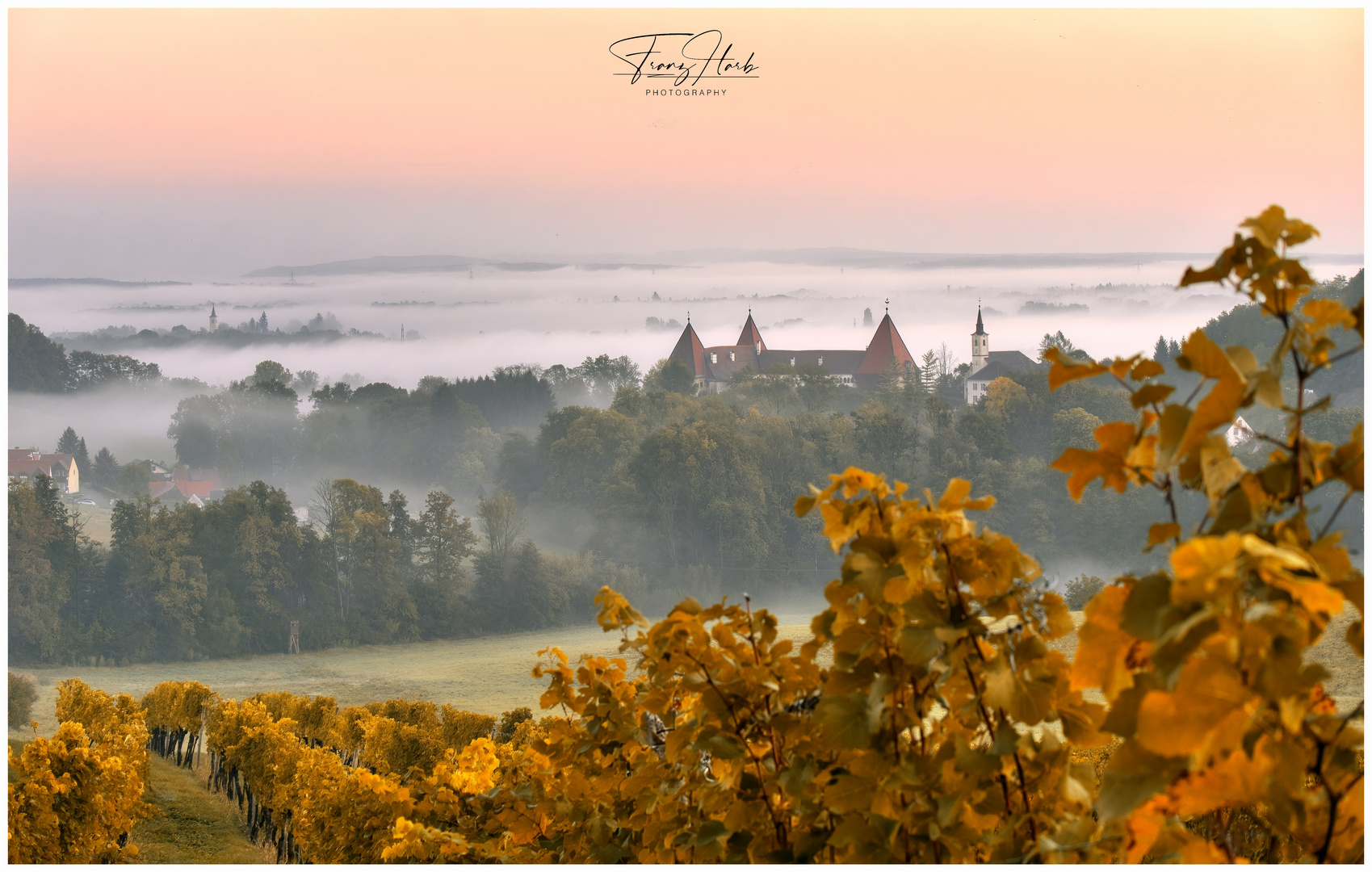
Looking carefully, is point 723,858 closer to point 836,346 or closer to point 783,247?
point 783,247

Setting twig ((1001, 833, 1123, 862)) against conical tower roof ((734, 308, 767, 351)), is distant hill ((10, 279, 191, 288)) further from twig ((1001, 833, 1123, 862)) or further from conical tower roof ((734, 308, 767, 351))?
twig ((1001, 833, 1123, 862))

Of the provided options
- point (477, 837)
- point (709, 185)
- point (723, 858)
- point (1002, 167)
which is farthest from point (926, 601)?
point (1002, 167)

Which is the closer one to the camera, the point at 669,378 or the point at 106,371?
the point at 106,371

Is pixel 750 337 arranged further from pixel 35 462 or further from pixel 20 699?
pixel 35 462

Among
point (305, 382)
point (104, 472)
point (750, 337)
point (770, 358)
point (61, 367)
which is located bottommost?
point (104, 472)

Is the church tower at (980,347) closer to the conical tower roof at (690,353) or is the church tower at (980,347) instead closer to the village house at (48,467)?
the conical tower roof at (690,353)

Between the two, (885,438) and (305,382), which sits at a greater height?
(305,382)

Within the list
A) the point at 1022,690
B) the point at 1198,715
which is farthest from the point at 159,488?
the point at 1198,715
